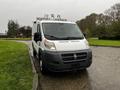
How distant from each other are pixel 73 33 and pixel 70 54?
4.75ft

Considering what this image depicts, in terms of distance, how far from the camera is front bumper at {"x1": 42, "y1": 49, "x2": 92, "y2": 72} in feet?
24.2

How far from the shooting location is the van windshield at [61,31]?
8.18 meters

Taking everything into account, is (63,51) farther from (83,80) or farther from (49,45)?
(83,80)

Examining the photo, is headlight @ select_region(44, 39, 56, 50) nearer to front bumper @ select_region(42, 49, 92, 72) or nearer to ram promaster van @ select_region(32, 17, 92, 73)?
ram promaster van @ select_region(32, 17, 92, 73)

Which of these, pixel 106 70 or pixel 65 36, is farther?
pixel 106 70

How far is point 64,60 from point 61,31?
5.51ft

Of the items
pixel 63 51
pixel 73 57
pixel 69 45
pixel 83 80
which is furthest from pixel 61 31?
pixel 83 80

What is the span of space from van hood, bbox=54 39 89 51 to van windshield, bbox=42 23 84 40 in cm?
32

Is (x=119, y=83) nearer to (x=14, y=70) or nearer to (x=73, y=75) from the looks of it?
(x=73, y=75)

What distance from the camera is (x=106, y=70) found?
8.96m

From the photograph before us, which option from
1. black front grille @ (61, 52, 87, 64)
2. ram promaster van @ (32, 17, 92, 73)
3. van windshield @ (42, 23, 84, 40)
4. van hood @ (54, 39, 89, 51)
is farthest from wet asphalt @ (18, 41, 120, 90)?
van windshield @ (42, 23, 84, 40)

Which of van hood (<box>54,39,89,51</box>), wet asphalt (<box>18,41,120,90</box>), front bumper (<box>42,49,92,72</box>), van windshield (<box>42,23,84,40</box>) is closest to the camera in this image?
wet asphalt (<box>18,41,120,90</box>)

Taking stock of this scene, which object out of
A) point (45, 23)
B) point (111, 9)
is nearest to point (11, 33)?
point (111, 9)

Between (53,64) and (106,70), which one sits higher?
(53,64)
